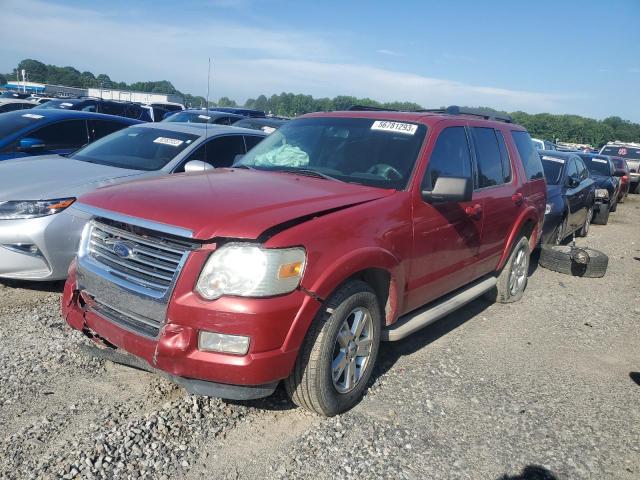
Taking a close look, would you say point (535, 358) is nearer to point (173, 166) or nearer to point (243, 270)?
point (243, 270)

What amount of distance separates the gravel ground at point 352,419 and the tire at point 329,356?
14 cm

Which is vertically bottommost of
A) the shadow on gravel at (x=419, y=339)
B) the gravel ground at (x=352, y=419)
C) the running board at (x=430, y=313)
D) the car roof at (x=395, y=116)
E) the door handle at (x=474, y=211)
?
the shadow on gravel at (x=419, y=339)

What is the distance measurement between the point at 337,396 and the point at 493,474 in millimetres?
978

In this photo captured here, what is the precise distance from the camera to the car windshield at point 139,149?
236 inches

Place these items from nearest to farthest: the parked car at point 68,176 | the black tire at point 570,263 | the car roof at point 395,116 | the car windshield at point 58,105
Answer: the car roof at point 395,116
the parked car at point 68,176
the black tire at point 570,263
the car windshield at point 58,105

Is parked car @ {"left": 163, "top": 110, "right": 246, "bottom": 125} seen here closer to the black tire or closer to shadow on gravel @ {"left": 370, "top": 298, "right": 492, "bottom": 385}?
the black tire

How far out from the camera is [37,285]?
5176mm

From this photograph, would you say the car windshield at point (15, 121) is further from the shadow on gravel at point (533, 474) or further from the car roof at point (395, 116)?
the shadow on gravel at point (533, 474)

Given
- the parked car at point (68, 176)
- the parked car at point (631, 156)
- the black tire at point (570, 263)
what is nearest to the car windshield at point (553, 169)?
the black tire at point (570, 263)

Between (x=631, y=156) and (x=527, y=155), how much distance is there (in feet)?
70.0

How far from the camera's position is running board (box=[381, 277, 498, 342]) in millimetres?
3795

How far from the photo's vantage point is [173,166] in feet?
19.4

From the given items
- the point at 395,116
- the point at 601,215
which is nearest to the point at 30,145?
the point at 395,116

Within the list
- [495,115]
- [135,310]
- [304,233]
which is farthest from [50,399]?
[495,115]
